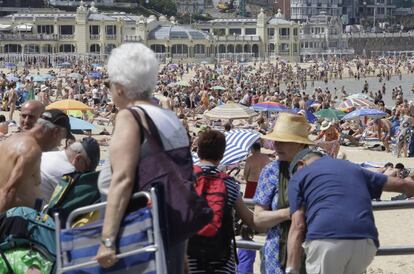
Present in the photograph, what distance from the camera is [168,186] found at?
3.14 metres

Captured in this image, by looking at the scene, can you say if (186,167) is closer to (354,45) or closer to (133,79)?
(133,79)

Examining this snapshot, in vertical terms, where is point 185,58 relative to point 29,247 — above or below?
below

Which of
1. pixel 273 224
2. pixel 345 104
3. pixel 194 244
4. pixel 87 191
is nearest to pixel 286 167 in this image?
pixel 273 224

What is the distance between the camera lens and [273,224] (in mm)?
4008

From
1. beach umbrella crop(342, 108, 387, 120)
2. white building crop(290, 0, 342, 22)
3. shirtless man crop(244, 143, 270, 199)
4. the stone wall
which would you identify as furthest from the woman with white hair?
white building crop(290, 0, 342, 22)

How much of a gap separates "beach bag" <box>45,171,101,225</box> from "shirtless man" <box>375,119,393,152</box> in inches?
630

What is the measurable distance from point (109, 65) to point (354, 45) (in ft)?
430

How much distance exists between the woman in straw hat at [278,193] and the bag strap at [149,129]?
1.00 m

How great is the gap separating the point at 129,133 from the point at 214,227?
96cm

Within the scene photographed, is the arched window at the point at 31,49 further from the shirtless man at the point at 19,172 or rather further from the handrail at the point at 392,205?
the shirtless man at the point at 19,172

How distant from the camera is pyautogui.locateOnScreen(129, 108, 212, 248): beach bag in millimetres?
3139

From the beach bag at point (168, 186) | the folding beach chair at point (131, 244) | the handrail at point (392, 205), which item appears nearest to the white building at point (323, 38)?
the handrail at point (392, 205)

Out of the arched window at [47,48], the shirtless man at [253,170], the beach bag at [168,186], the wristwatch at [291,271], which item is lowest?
the arched window at [47,48]

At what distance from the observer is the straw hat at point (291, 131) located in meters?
4.12
